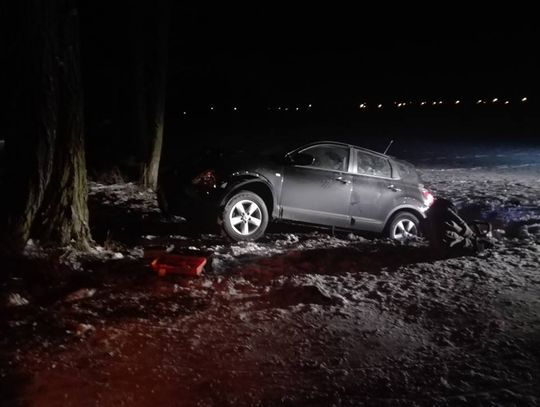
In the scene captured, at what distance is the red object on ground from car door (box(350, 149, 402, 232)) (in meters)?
3.40

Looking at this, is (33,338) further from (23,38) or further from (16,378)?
(23,38)

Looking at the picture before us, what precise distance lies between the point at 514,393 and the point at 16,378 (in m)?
3.86

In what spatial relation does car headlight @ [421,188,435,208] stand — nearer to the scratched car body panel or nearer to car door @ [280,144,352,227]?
the scratched car body panel

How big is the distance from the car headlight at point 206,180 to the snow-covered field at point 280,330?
2.92 ft

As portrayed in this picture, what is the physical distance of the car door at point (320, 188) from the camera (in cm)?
864

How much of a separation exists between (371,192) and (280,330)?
4.51 meters

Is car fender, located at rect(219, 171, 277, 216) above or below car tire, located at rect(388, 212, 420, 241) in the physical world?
above

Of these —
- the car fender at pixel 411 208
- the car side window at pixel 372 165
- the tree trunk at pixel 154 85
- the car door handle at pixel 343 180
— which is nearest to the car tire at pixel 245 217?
the car door handle at pixel 343 180

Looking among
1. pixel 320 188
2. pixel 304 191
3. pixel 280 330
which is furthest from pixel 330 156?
pixel 280 330

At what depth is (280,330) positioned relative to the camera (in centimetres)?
522

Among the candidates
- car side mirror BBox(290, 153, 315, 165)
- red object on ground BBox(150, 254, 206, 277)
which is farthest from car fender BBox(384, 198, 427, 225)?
red object on ground BBox(150, 254, 206, 277)

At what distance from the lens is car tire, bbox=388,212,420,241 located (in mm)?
9508

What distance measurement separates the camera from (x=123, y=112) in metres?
13.6

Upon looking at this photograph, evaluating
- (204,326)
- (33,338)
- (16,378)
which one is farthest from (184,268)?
(16,378)
